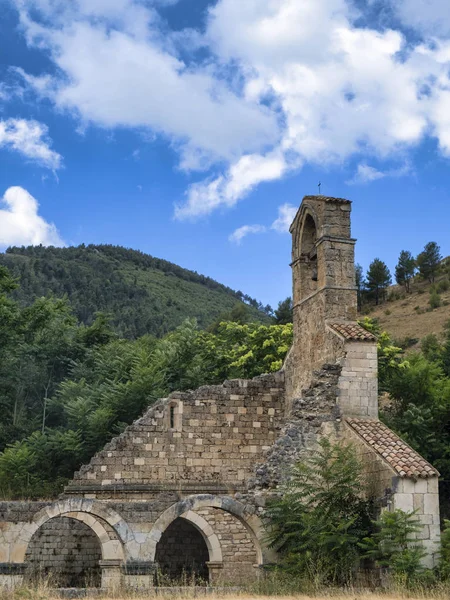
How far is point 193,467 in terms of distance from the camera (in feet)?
66.9

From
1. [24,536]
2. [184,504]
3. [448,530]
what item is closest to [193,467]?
[184,504]

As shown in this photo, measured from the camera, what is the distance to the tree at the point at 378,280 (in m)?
74.4

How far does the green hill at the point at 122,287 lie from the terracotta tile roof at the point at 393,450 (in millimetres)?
51846

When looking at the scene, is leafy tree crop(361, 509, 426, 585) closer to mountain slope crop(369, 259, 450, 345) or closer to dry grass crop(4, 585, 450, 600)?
dry grass crop(4, 585, 450, 600)

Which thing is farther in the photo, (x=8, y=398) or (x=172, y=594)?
(x=8, y=398)

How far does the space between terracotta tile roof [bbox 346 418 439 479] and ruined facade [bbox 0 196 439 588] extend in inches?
1.6

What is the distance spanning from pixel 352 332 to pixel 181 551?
8.30 metres

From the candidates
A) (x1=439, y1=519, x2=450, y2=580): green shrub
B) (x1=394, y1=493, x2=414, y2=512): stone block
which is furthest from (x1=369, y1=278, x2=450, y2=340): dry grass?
(x1=439, y1=519, x2=450, y2=580): green shrub

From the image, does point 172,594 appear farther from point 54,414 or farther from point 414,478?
point 54,414

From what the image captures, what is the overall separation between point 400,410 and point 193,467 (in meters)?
8.80

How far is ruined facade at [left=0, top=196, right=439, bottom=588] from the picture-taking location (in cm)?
1491

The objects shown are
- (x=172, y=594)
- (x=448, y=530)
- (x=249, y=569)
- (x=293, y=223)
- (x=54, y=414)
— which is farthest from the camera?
(x=54, y=414)

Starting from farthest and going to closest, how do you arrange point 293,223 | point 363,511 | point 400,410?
1. point 400,410
2. point 293,223
3. point 363,511

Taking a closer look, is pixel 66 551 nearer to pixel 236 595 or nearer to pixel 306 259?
pixel 236 595
